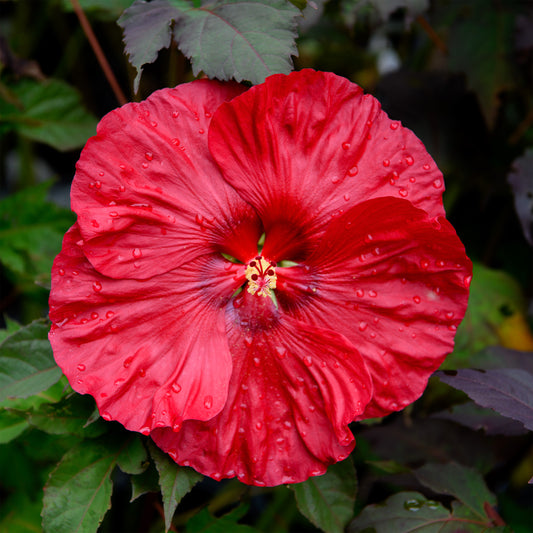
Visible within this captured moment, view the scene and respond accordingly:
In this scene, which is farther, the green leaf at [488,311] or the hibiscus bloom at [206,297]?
the green leaf at [488,311]

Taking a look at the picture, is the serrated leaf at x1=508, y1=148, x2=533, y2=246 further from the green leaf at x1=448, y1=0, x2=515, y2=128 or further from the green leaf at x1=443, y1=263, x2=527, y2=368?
the green leaf at x1=443, y1=263, x2=527, y2=368

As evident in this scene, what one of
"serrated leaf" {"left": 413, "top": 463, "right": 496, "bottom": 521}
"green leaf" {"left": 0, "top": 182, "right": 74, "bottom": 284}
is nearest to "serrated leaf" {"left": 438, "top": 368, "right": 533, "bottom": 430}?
"serrated leaf" {"left": 413, "top": 463, "right": 496, "bottom": 521}

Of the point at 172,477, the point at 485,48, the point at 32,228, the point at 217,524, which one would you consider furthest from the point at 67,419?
the point at 485,48

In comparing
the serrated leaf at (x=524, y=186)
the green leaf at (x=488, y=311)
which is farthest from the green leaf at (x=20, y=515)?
the serrated leaf at (x=524, y=186)

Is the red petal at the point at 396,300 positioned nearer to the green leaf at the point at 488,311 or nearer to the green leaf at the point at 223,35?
the green leaf at the point at 223,35

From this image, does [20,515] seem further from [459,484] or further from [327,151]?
[327,151]
